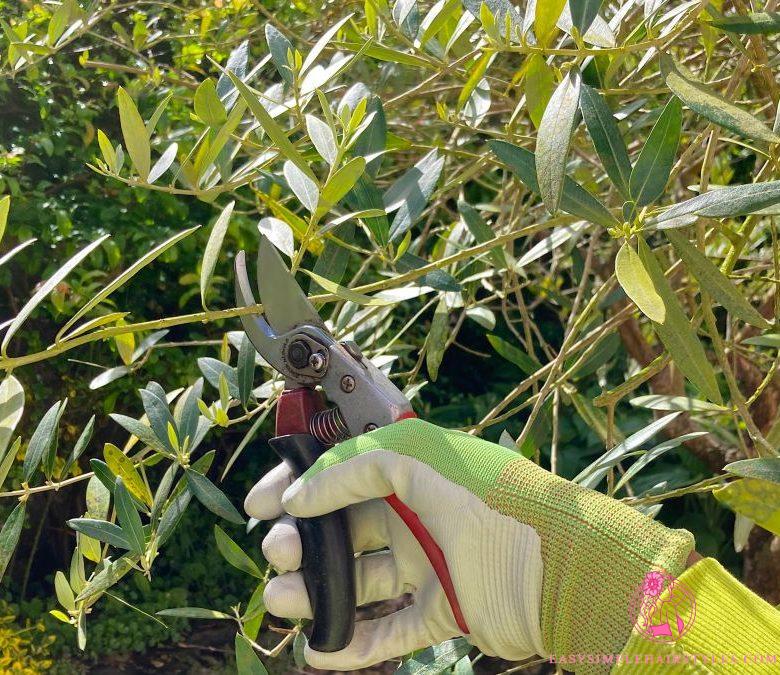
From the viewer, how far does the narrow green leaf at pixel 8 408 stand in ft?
3.28

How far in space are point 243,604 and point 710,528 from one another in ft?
5.52

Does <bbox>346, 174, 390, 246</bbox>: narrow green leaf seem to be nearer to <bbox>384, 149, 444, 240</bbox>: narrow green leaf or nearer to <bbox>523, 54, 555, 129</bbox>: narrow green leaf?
<bbox>384, 149, 444, 240</bbox>: narrow green leaf

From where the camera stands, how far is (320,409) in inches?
42.5

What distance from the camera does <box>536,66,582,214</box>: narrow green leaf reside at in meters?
0.84

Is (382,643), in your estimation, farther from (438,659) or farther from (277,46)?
(277,46)

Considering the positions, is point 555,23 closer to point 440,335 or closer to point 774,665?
point 774,665

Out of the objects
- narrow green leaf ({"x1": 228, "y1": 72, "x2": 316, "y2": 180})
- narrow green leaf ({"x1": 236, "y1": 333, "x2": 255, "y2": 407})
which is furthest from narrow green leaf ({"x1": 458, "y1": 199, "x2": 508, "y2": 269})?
narrow green leaf ({"x1": 228, "y1": 72, "x2": 316, "y2": 180})

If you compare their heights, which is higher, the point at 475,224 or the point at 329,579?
the point at 475,224

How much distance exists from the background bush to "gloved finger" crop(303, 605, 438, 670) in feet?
0.50

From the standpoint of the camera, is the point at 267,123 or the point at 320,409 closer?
the point at 267,123

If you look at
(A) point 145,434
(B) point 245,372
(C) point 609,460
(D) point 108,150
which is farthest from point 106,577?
(C) point 609,460

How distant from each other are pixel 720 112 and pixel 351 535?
0.58m

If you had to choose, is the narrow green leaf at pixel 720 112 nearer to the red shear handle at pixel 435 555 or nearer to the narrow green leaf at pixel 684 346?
the narrow green leaf at pixel 684 346

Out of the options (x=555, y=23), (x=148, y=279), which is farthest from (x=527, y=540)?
(x=148, y=279)
